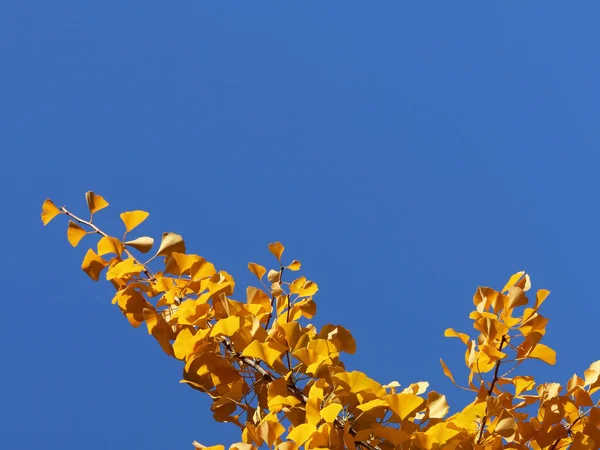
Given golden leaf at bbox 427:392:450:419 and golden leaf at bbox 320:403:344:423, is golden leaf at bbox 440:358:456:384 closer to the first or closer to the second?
golden leaf at bbox 427:392:450:419

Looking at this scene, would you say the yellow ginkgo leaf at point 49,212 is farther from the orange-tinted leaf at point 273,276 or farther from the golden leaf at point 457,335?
the golden leaf at point 457,335

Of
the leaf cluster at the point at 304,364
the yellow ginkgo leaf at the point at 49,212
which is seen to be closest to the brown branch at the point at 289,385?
the leaf cluster at the point at 304,364

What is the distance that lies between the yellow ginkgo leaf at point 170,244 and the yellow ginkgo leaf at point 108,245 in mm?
79

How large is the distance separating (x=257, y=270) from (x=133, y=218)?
0.90 feet

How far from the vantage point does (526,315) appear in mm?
1220

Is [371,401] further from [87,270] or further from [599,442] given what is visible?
[87,270]

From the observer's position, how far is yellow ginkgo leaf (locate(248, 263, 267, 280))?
1.31 metres

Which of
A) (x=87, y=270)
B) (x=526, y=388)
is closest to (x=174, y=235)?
(x=87, y=270)

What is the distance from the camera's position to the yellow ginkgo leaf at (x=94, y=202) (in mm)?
1260

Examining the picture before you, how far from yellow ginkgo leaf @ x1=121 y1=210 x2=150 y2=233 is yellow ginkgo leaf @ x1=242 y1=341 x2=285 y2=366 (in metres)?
0.39

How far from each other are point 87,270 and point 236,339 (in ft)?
1.21

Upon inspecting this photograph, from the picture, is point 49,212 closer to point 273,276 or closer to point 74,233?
point 74,233

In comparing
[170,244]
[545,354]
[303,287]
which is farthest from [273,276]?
[545,354]

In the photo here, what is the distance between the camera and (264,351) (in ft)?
3.42
